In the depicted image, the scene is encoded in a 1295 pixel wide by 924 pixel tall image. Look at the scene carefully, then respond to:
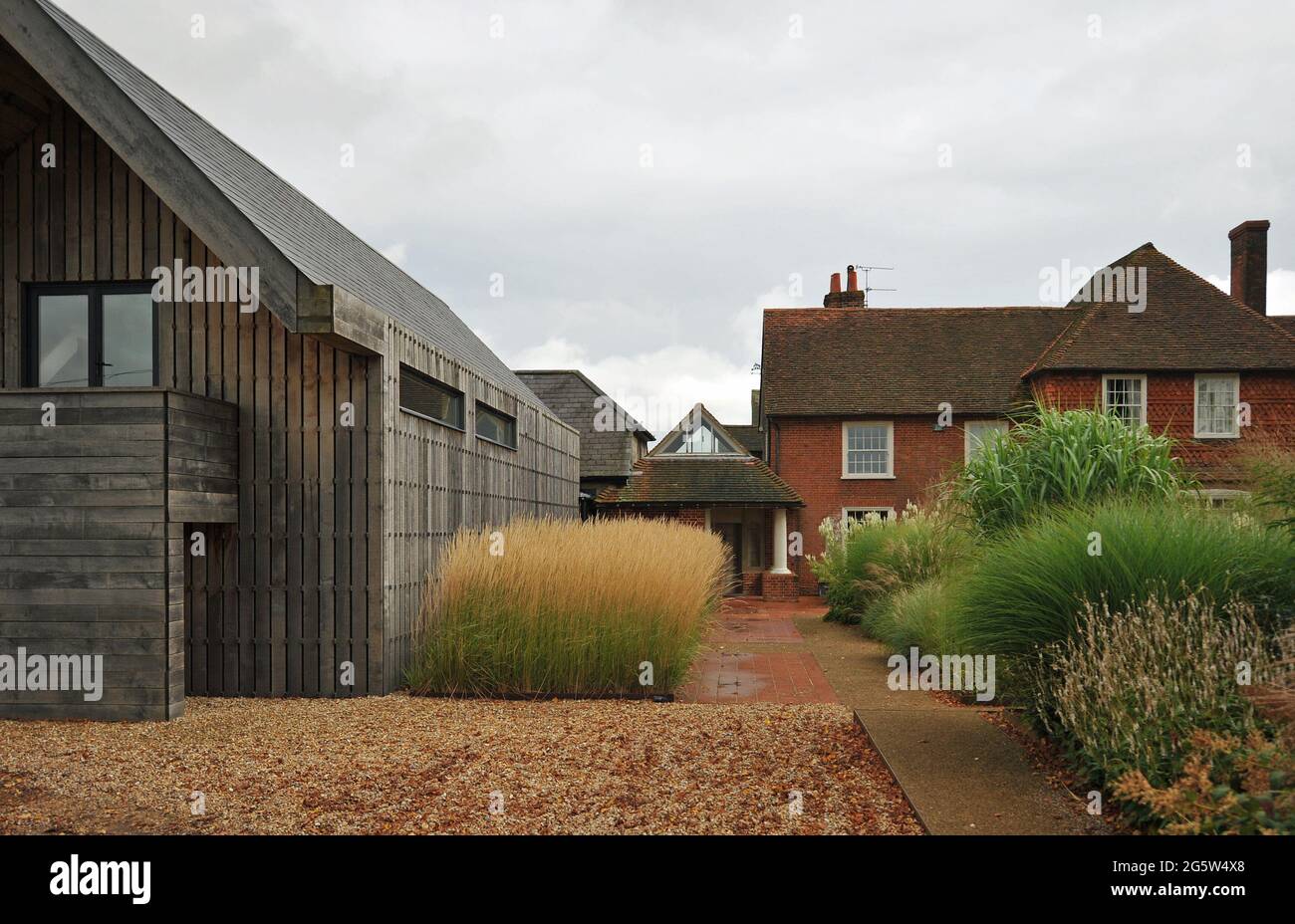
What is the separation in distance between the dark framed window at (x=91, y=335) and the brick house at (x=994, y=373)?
1565 centimetres

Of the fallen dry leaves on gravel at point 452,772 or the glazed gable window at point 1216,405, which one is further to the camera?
the glazed gable window at point 1216,405

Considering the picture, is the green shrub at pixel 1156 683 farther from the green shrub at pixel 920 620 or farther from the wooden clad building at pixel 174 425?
the wooden clad building at pixel 174 425

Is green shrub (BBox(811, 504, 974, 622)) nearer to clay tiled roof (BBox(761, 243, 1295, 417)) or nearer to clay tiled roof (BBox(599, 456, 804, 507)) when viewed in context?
clay tiled roof (BBox(599, 456, 804, 507))

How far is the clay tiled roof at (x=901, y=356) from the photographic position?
22594mm

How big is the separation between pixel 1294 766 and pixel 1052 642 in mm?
1766

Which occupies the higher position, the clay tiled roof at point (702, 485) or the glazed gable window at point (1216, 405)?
the glazed gable window at point (1216, 405)

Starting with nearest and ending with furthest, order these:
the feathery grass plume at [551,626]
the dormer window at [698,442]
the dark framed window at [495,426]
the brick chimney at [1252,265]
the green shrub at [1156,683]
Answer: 1. the green shrub at [1156,683]
2. the feathery grass plume at [551,626]
3. the dark framed window at [495,426]
4. the dormer window at [698,442]
5. the brick chimney at [1252,265]

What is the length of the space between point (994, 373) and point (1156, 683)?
1991cm

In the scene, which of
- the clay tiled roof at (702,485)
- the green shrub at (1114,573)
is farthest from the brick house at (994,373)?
the green shrub at (1114,573)

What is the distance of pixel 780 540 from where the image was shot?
71.1ft

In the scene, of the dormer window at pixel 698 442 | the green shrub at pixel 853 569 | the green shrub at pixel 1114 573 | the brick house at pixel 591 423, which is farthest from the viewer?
the brick house at pixel 591 423

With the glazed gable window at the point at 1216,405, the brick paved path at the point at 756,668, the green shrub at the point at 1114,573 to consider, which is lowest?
the brick paved path at the point at 756,668
